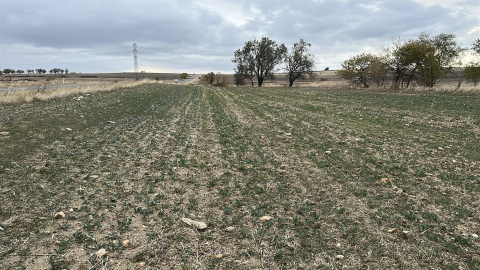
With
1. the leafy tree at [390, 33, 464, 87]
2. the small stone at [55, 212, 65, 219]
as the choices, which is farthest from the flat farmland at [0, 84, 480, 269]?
the leafy tree at [390, 33, 464, 87]

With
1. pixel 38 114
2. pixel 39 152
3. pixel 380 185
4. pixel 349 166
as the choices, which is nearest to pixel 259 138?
pixel 349 166

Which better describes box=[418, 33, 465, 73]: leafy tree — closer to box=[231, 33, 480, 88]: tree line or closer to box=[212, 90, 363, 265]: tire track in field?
box=[231, 33, 480, 88]: tree line

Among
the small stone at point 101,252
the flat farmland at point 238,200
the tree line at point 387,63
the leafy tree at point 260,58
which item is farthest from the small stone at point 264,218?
the leafy tree at point 260,58

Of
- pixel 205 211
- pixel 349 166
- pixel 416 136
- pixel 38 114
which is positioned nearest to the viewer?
pixel 205 211

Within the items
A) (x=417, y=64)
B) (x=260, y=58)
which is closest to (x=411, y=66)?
(x=417, y=64)

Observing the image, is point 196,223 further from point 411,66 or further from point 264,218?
point 411,66

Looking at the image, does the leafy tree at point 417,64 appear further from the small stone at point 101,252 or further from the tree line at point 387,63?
the small stone at point 101,252

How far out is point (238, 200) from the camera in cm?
512

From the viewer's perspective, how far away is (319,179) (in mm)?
6117

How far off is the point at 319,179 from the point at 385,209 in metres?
1.57

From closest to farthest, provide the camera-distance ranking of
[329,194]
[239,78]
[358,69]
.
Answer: [329,194] → [358,69] → [239,78]

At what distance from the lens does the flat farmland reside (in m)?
3.57

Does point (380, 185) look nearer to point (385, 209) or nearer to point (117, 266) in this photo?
point (385, 209)

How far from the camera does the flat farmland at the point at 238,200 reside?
357 centimetres
